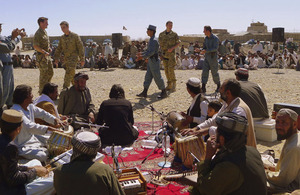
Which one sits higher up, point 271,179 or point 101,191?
point 101,191

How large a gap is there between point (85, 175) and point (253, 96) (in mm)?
4211

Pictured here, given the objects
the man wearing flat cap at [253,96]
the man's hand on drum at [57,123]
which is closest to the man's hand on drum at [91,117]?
the man's hand on drum at [57,123]

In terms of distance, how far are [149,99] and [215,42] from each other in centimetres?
267

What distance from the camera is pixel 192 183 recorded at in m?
3.82

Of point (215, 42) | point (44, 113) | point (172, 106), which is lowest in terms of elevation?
point (172, 106)

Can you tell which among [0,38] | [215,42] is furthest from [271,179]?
[215,42]

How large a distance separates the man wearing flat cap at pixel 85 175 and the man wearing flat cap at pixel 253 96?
12.7 feet

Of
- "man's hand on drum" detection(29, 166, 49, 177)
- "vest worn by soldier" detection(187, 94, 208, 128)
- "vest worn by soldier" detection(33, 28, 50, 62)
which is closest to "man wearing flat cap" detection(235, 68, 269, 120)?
"vest worn by soldier" detection(187, 94, 208, 128)

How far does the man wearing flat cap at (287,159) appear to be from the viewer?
381cm

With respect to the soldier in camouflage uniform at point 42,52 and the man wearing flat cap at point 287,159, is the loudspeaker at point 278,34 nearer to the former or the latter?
the soldier in camouflage uniform at point 42,52

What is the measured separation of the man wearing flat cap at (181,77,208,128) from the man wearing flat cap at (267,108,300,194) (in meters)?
1.95

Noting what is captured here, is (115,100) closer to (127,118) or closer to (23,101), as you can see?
(127,118)

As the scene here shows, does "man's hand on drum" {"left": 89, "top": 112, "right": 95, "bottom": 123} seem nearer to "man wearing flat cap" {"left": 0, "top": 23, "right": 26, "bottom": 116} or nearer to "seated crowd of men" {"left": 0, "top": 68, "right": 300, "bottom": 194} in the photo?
"seated crowd of men" {"left": 0, "top": 68, "right": 300, "bottom": 194}

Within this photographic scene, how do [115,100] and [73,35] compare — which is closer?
[115,100]
